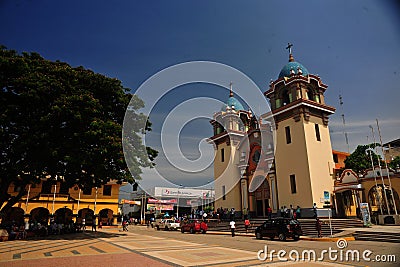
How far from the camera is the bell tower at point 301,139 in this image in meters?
28.8

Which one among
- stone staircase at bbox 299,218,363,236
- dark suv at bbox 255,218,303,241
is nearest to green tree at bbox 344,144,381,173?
stone staircase at bbox 299,218,363,236

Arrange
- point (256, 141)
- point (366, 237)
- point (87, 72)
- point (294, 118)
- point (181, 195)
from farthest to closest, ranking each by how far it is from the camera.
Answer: point (181, 195)
point (256, 141)
point (294, 118)
point (87, 72)
point (366, 237)

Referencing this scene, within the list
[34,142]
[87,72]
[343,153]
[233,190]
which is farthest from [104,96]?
[343,153]

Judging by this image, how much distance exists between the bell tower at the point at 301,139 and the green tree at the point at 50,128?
17599mm

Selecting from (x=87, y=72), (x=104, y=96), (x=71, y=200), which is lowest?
(x=71, y=200)

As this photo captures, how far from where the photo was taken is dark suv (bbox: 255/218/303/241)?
60.9 feet

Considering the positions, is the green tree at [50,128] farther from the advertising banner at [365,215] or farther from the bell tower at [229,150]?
the bell tower at [229,150]

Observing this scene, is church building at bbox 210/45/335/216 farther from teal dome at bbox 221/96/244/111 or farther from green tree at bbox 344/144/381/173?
green tree at bbox 344/144/381/173

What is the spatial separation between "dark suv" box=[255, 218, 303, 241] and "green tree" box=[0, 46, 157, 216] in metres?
10.6

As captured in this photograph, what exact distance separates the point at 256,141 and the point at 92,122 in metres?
23.4

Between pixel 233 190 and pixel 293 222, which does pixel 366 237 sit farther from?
pixel 233 190

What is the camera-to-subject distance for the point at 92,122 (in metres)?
18.9

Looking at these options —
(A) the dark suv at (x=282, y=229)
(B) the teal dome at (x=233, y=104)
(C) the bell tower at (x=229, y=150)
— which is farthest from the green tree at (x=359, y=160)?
(A) the dark suv at (x=282, y=229)

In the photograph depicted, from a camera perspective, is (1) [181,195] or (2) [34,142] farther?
(1) [181,195]
